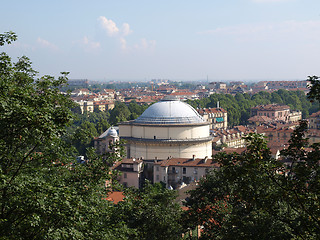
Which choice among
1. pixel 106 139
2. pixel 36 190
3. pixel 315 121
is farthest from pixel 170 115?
pixel 315 121

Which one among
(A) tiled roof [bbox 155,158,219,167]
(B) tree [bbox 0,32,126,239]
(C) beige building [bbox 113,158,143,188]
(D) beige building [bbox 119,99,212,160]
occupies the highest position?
(B) tree [bbox 0,32,126,239]

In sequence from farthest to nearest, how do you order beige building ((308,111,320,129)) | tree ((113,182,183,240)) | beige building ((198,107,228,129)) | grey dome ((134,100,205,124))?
1. beige building ((198,107,228,129))
2. beige building ((308,111,320,129))
3. grey dome ((134,100,205,124))
4. tree ((113,182,183,240))

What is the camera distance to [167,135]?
1969 inches

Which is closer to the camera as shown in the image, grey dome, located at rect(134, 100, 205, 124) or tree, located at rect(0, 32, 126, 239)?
tree, located at rect(0, 32, 126, 239)

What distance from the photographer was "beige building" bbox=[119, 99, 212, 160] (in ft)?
163

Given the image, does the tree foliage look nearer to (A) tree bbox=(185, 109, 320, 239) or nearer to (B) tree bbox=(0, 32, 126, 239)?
(A) tree bbox=(185, 109, 320, 239)

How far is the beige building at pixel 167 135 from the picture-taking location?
163 feet

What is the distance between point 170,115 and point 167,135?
9.30 feet

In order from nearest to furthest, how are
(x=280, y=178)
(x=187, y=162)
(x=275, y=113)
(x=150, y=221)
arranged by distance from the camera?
(x=280, y=178)
(x=150, y=221)
(x=187, y=162)
(x=275, y=113)

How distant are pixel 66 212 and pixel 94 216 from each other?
1.67 m

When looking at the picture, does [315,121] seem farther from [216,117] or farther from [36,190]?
[36,190]

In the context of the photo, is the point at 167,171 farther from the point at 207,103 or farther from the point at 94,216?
the point at 207,103

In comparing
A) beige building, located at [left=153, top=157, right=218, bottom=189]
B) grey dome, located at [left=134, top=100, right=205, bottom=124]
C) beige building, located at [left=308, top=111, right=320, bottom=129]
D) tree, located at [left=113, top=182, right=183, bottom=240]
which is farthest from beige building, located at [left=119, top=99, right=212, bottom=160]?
beige building, located at [left=308, top=111, right=320, bottom=129]

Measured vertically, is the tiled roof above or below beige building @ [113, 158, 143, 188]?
above
